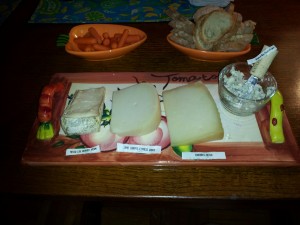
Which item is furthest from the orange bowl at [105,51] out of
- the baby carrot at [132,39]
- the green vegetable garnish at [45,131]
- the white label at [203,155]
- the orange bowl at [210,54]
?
the white label at [203,155]

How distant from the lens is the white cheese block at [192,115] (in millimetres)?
742

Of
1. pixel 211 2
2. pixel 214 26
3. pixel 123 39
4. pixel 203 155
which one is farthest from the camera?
pixel 211 2

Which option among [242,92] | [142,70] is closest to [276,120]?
[242,92]

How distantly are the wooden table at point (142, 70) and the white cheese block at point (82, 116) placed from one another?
0.12m

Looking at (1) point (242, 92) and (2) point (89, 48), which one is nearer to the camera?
(1) point (242, 92)

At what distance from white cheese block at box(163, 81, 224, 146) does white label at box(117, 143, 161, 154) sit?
56 mm

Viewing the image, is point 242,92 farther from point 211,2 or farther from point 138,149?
point 211,2

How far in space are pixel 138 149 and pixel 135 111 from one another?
13cm

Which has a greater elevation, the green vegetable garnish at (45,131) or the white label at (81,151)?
the green vegetable garnish at (45,131)

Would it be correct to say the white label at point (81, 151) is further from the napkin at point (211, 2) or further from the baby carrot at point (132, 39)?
the napkin at point (211, 2)

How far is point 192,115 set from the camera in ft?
2.56

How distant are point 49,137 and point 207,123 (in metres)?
0.52

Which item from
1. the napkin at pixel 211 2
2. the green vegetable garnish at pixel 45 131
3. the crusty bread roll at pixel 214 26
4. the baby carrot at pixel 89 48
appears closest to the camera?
the green vegetable garnish at pixel 45 131

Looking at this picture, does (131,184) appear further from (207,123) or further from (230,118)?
(230,118)
